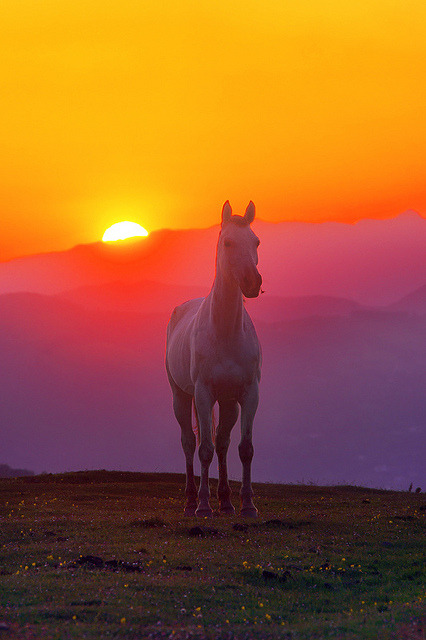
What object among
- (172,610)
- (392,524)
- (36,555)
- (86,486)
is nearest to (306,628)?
(172,610)

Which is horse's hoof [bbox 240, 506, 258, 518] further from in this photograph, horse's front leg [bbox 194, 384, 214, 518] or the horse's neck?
the horse's neck

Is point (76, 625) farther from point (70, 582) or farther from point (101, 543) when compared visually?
point (101, 543)

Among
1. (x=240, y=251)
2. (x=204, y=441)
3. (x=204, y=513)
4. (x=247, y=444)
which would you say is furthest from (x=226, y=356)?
(x=204, y=513)

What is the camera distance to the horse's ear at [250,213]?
48.9ft

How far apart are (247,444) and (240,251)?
420 cm

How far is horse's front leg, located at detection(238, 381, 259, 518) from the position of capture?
1538cm

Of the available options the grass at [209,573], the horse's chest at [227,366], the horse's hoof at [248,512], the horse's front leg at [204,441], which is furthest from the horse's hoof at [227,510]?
the horse's chest at [227,366]

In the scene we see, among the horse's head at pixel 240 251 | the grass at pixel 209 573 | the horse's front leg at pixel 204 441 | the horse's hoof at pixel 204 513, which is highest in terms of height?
the horse's head at pixel 240 251

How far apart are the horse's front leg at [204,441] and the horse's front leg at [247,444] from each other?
67 cm

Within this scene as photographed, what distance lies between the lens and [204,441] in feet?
50.9

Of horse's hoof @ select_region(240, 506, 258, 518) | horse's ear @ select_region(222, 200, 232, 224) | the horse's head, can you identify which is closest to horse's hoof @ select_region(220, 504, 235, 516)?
horse's hoof @ select_region(240, 506, 258, 518)

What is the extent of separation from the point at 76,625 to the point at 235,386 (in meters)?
8.40

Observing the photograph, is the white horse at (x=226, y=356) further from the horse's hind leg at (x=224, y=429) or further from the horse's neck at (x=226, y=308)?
the horse's hind leg at (x=224, y=429)

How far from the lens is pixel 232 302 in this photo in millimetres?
15180
